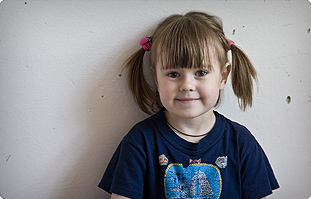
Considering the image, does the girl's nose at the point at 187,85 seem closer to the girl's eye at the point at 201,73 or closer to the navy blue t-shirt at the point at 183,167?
the girl's eye at the point at 201,73

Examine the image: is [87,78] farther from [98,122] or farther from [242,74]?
[242,74]

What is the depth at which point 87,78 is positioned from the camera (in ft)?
3.39

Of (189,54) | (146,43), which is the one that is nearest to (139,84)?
(146,43)

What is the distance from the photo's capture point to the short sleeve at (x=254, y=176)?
98 centimetres

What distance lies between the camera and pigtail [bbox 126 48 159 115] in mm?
1029

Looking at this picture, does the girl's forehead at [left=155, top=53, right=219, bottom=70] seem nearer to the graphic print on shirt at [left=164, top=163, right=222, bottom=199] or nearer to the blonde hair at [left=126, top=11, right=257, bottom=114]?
the blonde hair at [left=126, top=11, right=257, bottom=114]

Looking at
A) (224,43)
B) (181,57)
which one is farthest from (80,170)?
(224,43)

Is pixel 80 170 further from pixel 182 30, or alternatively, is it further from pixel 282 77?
pixel 282 77

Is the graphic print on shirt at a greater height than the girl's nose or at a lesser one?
lesser

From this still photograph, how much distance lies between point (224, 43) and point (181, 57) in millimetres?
180

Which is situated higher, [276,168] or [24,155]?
[24,155]

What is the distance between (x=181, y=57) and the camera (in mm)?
874

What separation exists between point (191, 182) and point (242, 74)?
41 cm

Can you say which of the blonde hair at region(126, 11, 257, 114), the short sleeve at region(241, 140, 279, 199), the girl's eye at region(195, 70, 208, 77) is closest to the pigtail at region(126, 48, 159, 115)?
the blonde hair at region(126, 11, 257, 114)
